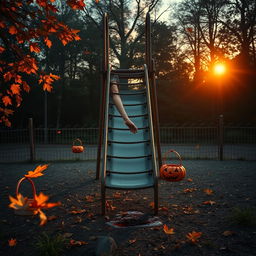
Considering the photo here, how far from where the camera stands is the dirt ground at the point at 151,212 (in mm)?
3562

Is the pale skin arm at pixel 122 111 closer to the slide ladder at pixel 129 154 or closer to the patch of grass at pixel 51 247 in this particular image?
the slide ladder at pixel 129 154

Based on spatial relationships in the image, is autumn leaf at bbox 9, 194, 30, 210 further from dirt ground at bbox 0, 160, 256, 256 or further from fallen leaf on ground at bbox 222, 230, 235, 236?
fallen leaf on ground at bbox 222, 230, 235, 236

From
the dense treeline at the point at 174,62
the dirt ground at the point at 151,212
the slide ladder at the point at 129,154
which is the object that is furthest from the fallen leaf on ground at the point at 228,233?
the dense treeline at the point at 174,62

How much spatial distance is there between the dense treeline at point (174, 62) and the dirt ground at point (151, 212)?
60.5 feet

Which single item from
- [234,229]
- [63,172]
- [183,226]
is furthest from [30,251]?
[63,172]

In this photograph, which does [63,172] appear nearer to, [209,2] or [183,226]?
[183,226]

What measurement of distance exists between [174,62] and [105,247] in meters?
28.7

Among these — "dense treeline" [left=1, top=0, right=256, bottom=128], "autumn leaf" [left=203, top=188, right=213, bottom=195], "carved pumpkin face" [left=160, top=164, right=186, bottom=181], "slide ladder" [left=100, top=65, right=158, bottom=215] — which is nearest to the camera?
"slide ladder" [left=100, top=65, right=158, bottom=215]

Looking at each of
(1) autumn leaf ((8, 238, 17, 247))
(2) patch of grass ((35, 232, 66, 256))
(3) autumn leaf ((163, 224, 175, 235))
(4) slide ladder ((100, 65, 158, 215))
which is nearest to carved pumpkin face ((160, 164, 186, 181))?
(4) slide ladder ((100, 65, 158, 215))

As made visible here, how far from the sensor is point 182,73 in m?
29.8

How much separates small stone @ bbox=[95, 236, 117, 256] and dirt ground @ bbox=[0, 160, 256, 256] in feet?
0.39

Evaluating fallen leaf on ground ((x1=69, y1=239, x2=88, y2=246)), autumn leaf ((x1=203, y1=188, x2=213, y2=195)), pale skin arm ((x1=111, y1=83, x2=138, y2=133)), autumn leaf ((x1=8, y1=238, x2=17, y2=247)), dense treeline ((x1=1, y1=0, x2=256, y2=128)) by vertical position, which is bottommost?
autumn leaf ((x1=8, y1=238, x2=17, y2=247))

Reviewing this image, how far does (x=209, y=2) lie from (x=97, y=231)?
2597cm

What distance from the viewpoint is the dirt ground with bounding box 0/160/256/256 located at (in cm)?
356
